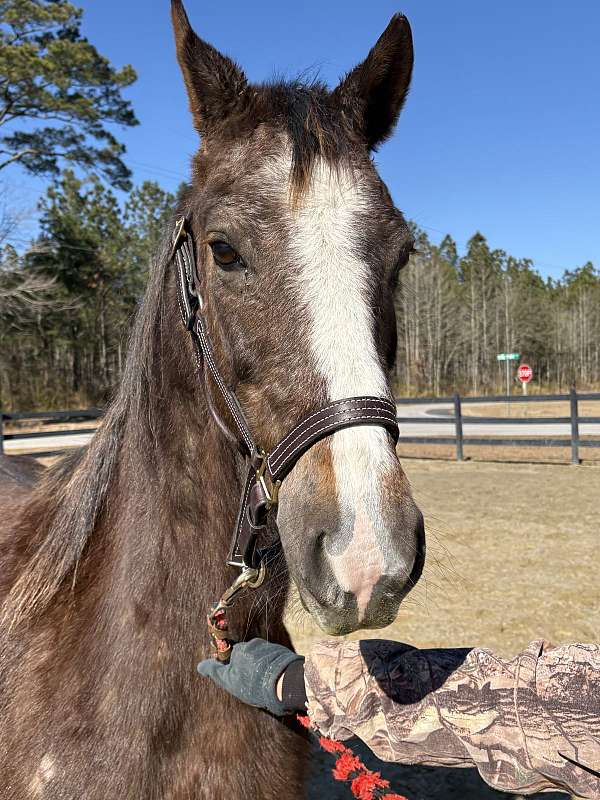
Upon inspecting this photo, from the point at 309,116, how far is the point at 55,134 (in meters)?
23.8

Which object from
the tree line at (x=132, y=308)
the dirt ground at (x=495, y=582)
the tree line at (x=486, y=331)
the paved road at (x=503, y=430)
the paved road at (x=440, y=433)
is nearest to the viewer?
the dirt ground at (x=495, y=582)

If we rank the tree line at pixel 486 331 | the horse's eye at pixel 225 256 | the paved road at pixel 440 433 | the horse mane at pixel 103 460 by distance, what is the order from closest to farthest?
the horse's eye at pixel 225 256 < the horse mane at pixel 103 460 < the paved road at pixel 440 433 < the tree line at pixel 486 331

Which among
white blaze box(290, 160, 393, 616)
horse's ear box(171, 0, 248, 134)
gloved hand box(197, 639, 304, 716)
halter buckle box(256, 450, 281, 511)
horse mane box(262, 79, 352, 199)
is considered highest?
horse's ear box(171, 0, 248, 134)

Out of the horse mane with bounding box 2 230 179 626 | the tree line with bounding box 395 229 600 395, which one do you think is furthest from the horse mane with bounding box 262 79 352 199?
the tree line with bounding box 395 229 600 395

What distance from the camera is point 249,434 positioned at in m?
1.57

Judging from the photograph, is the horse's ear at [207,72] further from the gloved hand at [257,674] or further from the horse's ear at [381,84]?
the gloved hand at [257,674]

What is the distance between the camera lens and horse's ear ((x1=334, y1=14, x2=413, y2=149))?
1.83 m

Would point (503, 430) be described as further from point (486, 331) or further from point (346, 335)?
point (486, 331)

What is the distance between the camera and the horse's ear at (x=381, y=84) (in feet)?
6.00

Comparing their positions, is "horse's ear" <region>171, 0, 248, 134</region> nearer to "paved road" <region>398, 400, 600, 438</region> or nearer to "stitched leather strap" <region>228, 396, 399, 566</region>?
"stitched leather strap" <region>228, 396, 399, 566</region>

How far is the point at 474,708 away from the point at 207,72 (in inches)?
71.1

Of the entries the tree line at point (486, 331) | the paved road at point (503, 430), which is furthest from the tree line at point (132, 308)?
the paved road at point (503, 430)

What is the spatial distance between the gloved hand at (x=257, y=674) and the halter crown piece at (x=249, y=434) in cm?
7

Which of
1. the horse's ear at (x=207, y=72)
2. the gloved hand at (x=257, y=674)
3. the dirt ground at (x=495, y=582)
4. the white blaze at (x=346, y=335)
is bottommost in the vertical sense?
the dirt ground at (x=495, y=582)
